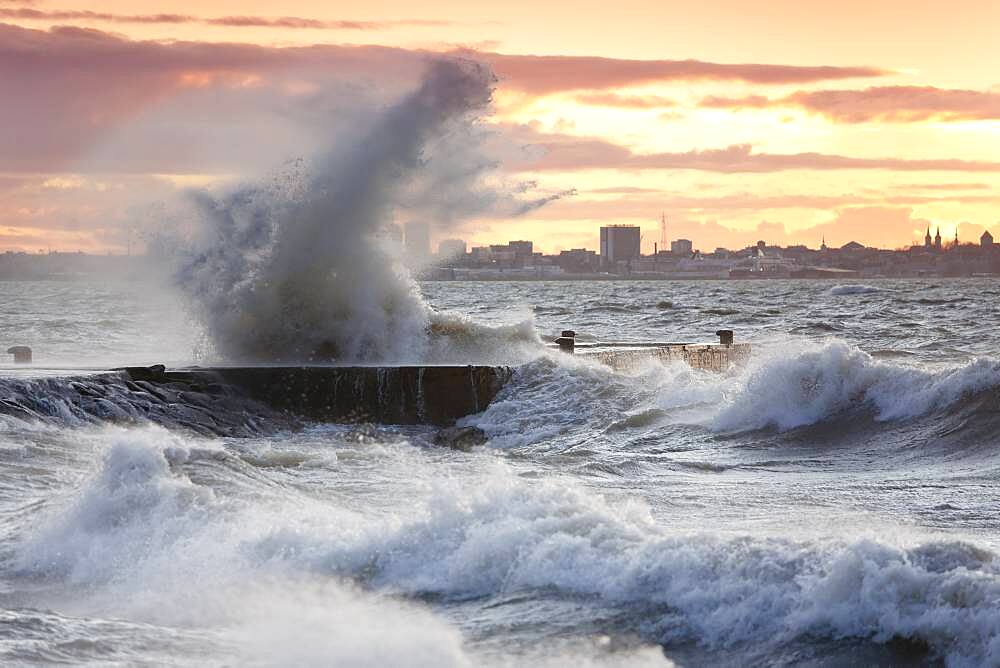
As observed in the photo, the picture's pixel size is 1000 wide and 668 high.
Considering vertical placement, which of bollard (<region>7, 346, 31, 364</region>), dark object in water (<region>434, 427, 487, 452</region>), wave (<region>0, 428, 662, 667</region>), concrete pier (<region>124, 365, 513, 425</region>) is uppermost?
bollard (<region>7, 346, 31, 364</region>)

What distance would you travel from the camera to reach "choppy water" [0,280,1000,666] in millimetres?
6703

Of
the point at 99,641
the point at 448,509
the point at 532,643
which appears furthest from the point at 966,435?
the point at 99,641

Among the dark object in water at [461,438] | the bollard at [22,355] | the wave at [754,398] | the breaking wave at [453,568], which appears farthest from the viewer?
the bollard at [22,355]

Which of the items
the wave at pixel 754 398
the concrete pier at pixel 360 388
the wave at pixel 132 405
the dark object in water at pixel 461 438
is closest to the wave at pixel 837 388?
the wave at pixel 754 398

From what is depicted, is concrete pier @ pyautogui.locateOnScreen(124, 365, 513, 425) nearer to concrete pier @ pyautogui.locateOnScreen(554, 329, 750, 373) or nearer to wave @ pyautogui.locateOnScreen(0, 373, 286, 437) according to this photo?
wave @ pyautogui.locateOnScreen(0, 373, 286, 437)

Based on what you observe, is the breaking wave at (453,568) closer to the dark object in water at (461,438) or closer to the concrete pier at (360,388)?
the dark object in water at (461,438)

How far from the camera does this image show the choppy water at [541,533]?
264 inches

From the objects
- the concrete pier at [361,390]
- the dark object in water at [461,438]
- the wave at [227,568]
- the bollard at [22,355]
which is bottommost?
the dark object in water at [461,438]

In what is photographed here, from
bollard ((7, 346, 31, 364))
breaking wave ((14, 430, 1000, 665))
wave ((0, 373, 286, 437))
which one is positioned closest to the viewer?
breaking wave ((14, 430, 1000, 665))

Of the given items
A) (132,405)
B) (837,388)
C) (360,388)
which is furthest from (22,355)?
(837,388)

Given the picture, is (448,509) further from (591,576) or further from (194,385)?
(194,385)

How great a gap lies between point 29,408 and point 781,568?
949cm

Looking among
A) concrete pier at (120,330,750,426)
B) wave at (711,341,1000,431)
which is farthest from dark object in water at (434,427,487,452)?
wave at (711,341,1000,431)

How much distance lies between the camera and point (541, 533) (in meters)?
8.25
